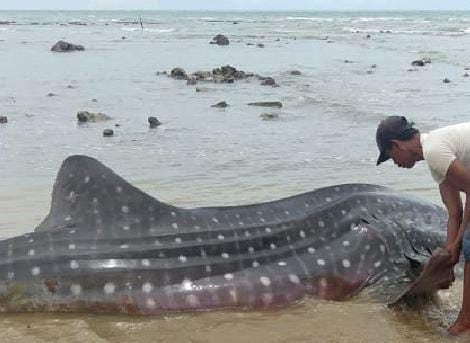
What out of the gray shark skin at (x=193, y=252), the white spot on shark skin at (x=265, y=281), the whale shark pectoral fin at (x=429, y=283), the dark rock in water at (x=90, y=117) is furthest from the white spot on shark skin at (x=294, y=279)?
the dark rock in water at (x=90, y=117)

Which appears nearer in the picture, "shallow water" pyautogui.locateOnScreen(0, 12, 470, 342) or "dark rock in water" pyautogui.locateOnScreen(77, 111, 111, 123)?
"shallow water" pyautogui.locateOnScreen(0, 12, 470, 342)

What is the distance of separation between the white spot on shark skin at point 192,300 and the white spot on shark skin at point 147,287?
28 cm

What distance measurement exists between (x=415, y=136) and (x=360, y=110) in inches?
436

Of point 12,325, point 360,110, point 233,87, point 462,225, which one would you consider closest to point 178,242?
point 12,325

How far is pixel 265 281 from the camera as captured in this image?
18.6 feet

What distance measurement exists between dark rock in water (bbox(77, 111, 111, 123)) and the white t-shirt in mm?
10159

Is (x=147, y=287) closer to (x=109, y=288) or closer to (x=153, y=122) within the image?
(x=109, y=288)

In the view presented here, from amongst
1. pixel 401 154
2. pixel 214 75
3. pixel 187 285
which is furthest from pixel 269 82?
pixel 401 154

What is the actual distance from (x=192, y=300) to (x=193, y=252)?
37 centimetres

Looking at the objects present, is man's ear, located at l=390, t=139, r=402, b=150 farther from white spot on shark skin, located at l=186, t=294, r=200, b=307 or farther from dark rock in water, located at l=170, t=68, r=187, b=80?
dark rock in water, located at l=170, t=68, r=187, b=80

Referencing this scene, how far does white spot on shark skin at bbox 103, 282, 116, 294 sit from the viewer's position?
5.42m

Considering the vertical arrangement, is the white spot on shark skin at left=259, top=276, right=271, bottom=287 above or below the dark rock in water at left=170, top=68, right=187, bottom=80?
above

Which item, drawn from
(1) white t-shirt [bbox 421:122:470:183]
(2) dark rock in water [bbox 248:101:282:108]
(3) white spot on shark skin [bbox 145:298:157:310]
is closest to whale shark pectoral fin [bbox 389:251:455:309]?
(1) white t-shirt [bbox 421:122:470:183]

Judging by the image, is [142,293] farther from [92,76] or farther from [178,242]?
[92,76]
